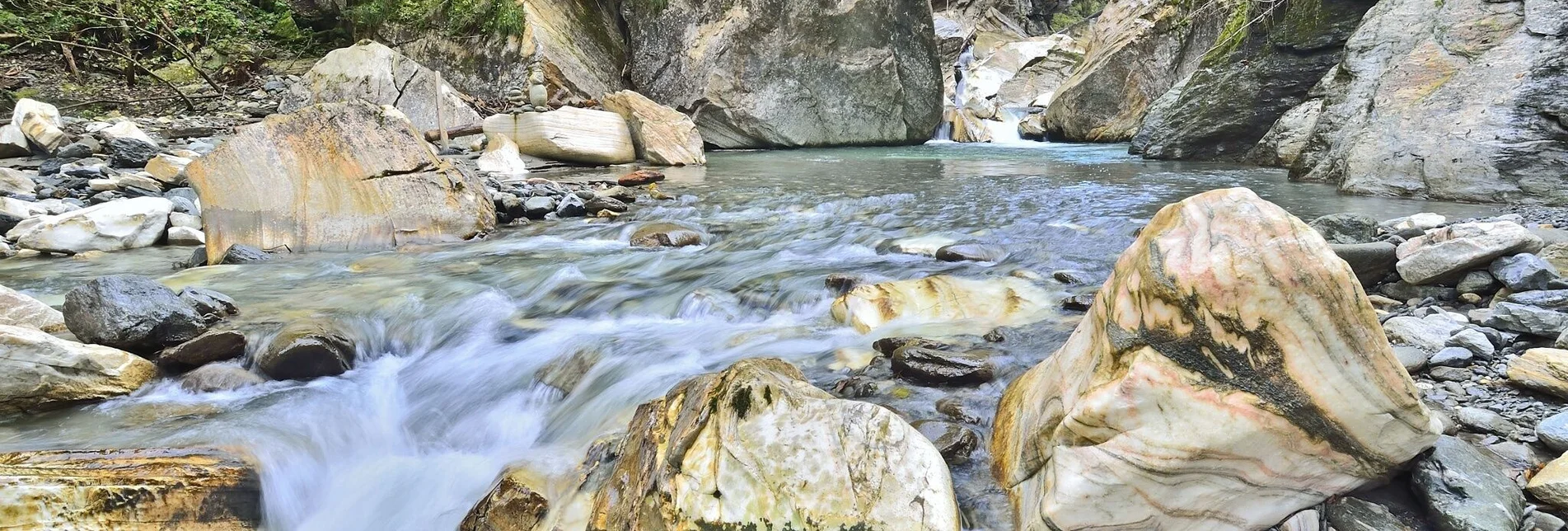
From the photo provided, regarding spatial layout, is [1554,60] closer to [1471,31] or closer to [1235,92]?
[1471,31]

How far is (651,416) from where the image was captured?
6.92 ft

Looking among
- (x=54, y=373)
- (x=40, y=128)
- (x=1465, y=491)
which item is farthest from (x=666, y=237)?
(x=40, y=128)

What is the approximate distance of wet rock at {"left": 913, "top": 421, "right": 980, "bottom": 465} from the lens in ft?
6.78

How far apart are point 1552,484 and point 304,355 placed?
3679mm

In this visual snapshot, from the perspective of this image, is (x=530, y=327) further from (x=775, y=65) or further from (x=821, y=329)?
(x=775, y=65)

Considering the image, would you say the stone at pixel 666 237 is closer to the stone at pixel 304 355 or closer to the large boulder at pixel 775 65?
the stone at pixel 304 355

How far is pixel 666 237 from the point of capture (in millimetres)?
5473

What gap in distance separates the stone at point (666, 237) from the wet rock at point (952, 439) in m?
3.48

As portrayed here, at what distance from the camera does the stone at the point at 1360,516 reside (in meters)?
1.57

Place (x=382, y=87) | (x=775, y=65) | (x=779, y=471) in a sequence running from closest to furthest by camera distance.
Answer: (x=779, y=471) < (x=382, y=87) < (x=775, y=65)

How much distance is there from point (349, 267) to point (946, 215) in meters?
4.38

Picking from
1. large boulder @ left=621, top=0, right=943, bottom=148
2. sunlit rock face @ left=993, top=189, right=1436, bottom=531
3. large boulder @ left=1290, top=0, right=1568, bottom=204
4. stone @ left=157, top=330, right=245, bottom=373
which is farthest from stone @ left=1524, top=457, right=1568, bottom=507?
large boulder @ left=621, top=0, right=943, bottom=148

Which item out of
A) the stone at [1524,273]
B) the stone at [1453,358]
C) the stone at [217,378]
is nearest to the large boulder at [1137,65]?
the stone at [1524,273]

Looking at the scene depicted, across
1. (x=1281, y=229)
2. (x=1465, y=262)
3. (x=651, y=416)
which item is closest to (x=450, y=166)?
(x=651, y=416)
